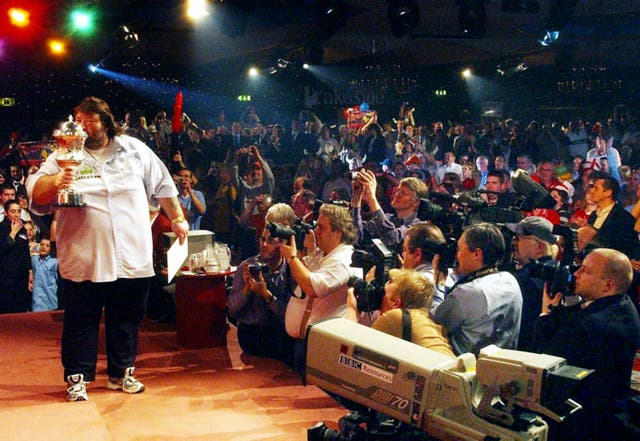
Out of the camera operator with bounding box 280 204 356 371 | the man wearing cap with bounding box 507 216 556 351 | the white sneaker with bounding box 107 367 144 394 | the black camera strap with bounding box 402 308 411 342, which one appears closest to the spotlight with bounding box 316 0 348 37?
the camera operator with bounding box 280 204 356 371

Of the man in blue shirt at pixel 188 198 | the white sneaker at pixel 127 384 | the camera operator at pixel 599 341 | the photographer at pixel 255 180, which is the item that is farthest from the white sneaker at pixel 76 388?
the photographer at pixel 255 180

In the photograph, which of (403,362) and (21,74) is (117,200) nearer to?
(403,362)

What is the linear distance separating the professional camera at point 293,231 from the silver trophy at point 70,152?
92 centimetres

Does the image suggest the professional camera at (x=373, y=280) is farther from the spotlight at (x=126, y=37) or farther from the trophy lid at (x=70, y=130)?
the spotlight at (x=126, y=37)

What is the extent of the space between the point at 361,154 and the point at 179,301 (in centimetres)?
824

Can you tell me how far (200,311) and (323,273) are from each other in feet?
4.23

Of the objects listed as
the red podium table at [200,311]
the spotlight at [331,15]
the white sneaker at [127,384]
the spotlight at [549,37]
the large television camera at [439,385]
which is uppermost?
the spotlight at [331,15]

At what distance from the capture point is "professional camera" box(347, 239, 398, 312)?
115 inches

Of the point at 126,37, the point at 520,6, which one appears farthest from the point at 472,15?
the point at 126,37

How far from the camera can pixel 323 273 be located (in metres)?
3.86

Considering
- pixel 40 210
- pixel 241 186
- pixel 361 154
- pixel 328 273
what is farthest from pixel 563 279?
pixel 361 154

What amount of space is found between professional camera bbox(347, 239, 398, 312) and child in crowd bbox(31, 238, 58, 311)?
3.46 meters

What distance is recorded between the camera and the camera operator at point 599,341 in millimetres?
2961

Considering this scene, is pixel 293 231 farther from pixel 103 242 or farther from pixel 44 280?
pixel 44 280
